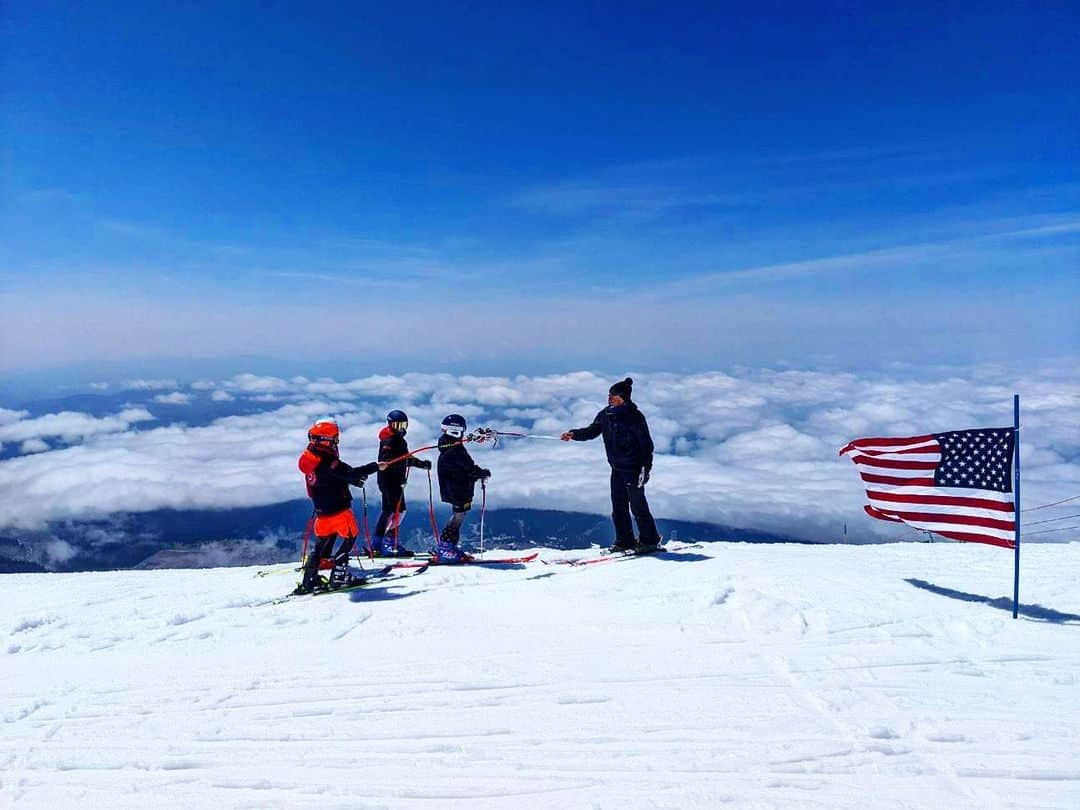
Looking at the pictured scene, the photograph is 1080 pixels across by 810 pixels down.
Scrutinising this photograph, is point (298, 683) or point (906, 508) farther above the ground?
point (906, 508)

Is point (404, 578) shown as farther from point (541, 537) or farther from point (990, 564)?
point (541, 537)

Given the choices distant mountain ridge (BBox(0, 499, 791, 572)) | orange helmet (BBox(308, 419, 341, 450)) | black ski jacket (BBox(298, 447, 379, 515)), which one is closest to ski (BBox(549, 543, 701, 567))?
black ski jacket (BBox(298, 447, 379, 515))

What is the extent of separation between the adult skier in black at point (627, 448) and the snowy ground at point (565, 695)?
1.71m

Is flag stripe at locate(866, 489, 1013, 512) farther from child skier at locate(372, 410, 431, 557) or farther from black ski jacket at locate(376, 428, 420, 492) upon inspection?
black ski jacket at locate(376, 428, 420, 492)

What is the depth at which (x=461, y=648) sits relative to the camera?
653 cm

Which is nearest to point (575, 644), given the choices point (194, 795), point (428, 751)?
point (428, 751)

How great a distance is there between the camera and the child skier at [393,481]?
1053 centimetres

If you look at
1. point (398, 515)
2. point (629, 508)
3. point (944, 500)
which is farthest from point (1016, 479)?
point (398, 515)

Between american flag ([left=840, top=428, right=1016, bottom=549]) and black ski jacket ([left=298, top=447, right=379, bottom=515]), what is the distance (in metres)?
6.54

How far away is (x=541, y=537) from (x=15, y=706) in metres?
171

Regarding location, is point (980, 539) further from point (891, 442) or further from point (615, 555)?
point (615, 555)

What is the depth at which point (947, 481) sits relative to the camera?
→ 24.2 feet

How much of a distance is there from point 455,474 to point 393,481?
3.81 ft

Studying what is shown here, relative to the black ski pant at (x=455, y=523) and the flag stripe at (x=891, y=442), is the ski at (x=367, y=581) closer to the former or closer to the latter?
the black ski pant at (x=455, y=523)
